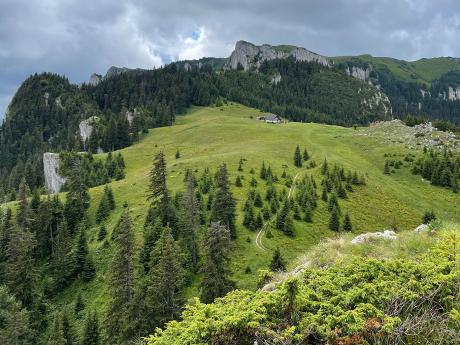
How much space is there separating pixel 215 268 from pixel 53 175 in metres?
107

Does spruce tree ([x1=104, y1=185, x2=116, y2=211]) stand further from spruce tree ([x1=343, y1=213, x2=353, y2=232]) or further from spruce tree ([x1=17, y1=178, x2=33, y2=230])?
spruce tree ([x1=343, y1=213, x2=353, y2=232])

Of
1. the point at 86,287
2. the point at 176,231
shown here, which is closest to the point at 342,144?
the point at 176,231

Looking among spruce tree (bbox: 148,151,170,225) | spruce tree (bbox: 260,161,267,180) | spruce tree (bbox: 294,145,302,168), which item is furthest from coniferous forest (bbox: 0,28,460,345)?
spruce tree (bbox: 294,145,302,168)

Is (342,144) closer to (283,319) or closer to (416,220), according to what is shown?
(416,220)

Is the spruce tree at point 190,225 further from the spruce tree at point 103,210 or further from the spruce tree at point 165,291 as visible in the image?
the spruce tree at point 103,210

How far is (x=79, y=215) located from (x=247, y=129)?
8394cm

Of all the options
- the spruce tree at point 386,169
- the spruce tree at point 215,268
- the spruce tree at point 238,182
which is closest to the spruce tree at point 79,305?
the spruce tree at point 215,268

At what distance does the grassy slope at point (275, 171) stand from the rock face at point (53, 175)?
22845 millimetres

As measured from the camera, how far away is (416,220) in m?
79.9

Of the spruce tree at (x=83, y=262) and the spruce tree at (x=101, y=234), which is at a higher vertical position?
the spruce tree at (x=101, y=234)

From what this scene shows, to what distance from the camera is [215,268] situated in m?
46.2

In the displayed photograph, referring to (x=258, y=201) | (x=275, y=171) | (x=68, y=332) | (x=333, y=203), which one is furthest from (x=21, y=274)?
(x=275, y=171)

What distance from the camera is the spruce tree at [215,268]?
45469 mm

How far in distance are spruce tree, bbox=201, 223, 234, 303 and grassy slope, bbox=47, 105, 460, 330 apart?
6.08 m
